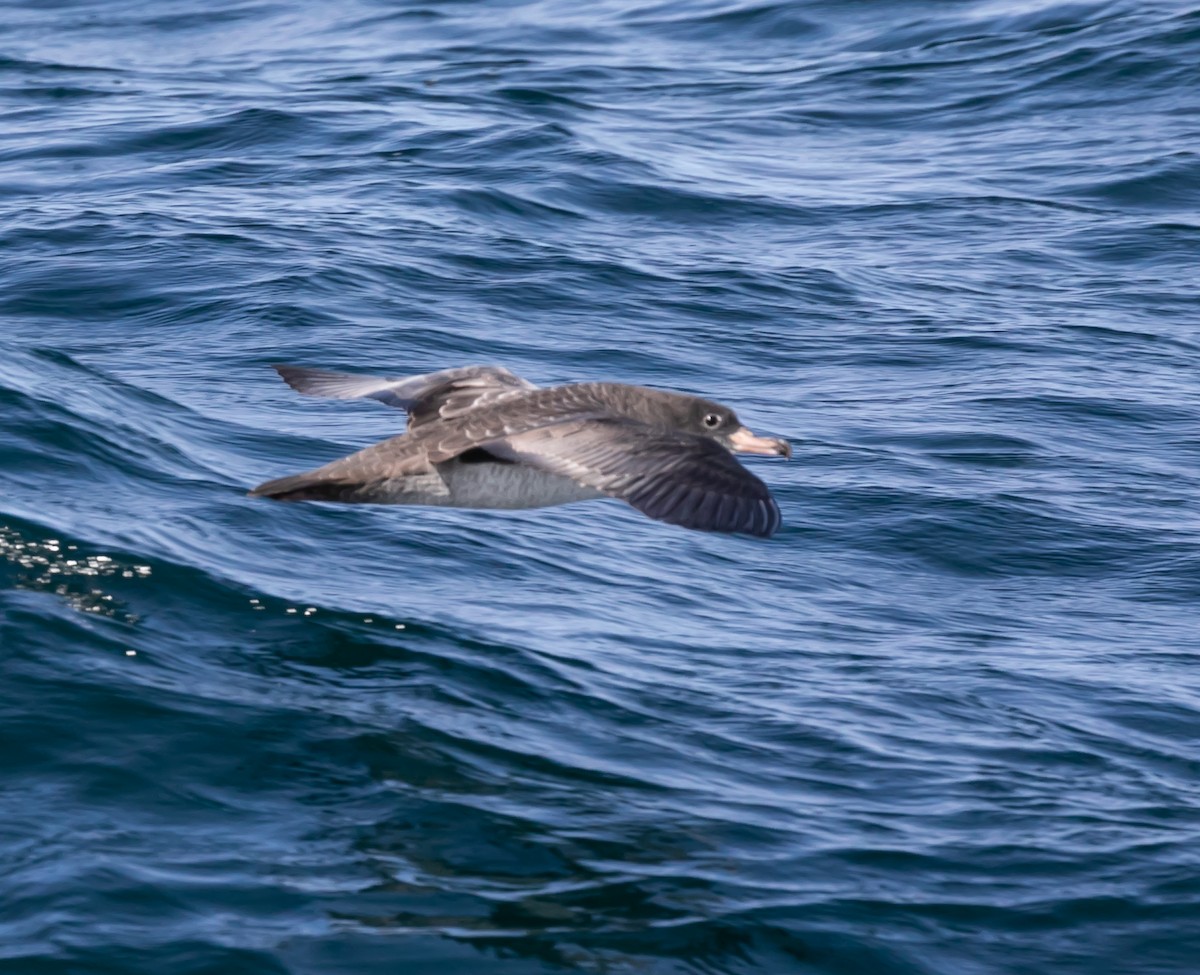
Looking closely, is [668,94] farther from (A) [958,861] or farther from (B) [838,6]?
(A) [958,861]

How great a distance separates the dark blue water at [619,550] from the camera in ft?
21.0

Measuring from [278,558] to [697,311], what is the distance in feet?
18.1

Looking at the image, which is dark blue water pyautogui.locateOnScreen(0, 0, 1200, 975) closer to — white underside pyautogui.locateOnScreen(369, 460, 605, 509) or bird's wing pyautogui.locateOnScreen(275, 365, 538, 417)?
white underside pyautogui.locateOnScreen(369, 460, 605, 509)

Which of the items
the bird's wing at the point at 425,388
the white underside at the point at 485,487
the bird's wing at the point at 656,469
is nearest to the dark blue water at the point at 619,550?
the white underside at the point at 485,487

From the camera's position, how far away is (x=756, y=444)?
8.52 m

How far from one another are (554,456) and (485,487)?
1.97 feet

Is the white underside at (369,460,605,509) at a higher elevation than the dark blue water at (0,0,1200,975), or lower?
higher

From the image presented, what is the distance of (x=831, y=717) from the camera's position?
26.2 feet

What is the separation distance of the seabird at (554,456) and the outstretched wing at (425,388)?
10mm

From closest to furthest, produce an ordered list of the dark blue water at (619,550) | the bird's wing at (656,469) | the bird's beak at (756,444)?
1. the dark blue water at (619,550)
2. the bird's wing at (656,469)
3. the bird's beak at (756,444)

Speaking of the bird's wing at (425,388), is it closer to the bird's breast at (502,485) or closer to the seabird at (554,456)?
the seabird at (554,456)

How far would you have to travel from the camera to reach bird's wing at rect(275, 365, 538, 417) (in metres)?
8.78

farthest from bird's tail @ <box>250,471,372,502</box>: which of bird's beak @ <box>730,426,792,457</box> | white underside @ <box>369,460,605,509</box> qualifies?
bird's beak @ <box>730,426,792,457</box>

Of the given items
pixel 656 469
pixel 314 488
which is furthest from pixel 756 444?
pixel 314 488
